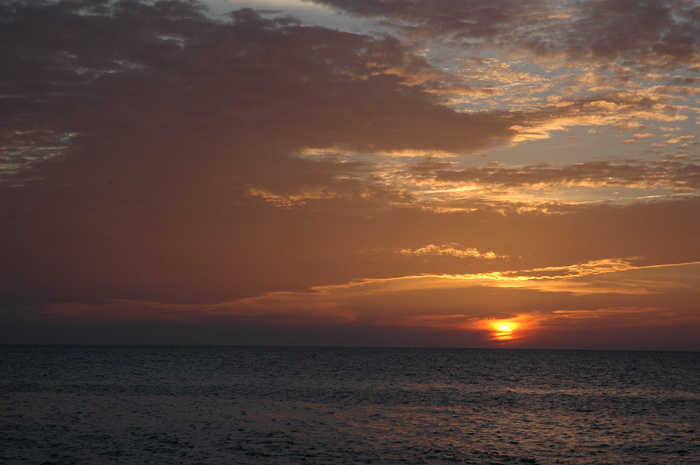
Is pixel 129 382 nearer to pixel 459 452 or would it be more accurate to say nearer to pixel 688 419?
pixel 459 452

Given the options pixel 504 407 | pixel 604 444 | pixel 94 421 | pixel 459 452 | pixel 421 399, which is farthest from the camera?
pixel 421 399

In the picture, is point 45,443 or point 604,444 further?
point 604,444

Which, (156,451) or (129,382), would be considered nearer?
(156,451)

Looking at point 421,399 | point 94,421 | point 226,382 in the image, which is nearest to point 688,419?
point 421,399

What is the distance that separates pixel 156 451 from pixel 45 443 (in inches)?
283

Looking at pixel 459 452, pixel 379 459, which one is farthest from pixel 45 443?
pixel 459 452

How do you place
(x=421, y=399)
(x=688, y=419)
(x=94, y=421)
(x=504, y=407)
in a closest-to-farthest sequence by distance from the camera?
(x=94, y=421) < (x=688, y=419) < (x=504, y=407) < (x=421, y=399)

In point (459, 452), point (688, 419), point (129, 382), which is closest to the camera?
point (459, 452)

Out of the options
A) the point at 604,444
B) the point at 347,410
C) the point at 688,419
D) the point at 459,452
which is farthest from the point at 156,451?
the point at 688,419

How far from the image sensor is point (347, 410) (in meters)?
52.2

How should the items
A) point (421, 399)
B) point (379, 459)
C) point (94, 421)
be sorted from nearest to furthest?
point (379, 459) → point (94, 421) → point (421, 399)

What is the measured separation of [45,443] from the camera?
35750 millimetres

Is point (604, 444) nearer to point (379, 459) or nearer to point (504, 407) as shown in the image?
point (379, 459)

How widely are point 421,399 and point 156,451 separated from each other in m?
35.0
